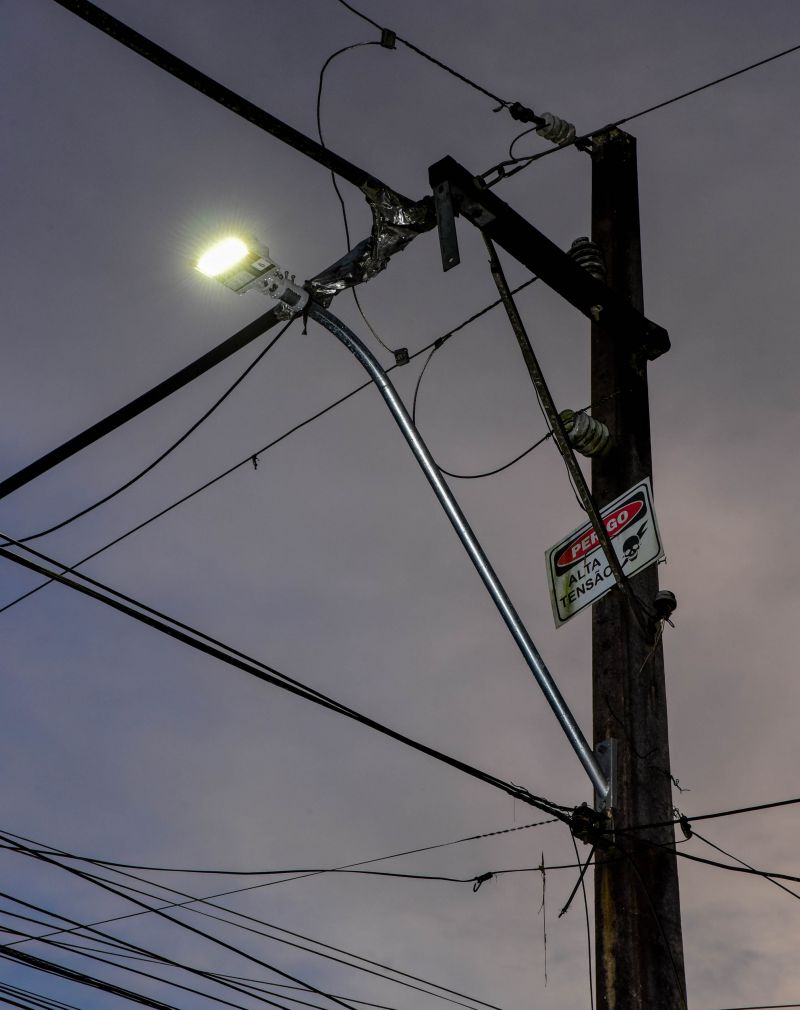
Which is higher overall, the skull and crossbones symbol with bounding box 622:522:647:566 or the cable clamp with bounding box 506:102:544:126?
the cable clamp with bounding box 506:102:544:126

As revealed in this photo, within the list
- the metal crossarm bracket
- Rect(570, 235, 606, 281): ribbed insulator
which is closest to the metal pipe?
the metal crossarm bracket

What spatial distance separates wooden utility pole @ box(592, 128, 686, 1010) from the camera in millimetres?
4836

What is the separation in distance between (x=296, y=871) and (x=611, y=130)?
6206mm

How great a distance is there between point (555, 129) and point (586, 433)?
2.70 metres

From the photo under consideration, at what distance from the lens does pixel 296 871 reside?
870 centimetres

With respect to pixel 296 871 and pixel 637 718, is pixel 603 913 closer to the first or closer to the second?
pixel 637 718

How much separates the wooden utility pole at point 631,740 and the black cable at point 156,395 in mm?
2150

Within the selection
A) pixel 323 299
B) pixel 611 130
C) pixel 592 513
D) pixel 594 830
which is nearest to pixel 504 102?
pixel 611 130

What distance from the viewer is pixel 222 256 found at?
18.8ft

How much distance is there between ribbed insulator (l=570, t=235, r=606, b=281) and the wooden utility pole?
8cm

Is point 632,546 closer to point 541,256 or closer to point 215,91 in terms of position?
point 541,256

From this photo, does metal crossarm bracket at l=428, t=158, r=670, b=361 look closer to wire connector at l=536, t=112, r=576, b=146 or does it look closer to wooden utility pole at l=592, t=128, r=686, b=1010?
wooden utility pole at l=592, t=128, r=686, b=1010

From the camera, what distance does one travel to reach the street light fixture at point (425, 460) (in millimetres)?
5121

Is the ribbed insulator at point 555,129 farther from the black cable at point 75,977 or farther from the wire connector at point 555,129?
the black cable at point 75,977
